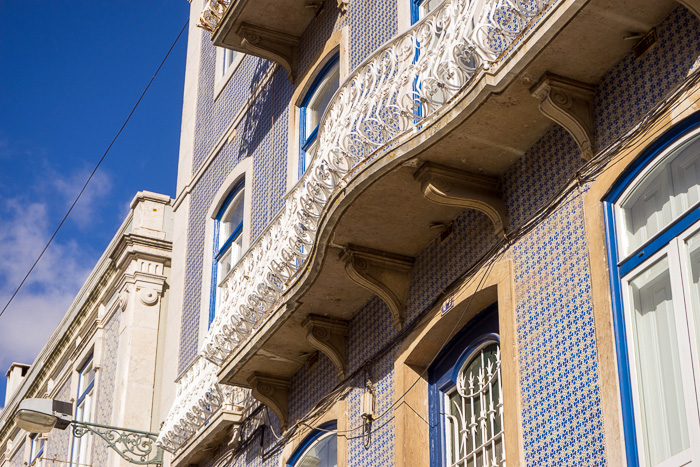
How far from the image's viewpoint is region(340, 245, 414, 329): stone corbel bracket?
8914 millimetres

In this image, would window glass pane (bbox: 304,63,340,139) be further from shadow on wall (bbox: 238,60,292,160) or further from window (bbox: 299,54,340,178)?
shadow on wall (bbox: 238,60,292,160)

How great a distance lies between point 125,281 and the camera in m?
16.4

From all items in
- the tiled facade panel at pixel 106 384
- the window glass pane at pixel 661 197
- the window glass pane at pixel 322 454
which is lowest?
the window glass pane at pixel 322 454

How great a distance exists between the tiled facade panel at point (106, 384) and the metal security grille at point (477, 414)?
852cm

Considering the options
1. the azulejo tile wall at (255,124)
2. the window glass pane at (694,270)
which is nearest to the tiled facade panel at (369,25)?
the azulejo tile wall at (255,124)

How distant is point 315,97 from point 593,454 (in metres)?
6.31

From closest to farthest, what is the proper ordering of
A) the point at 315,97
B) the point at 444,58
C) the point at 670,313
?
the point at 670,313 → the point at 444,58 → the point at 315,97

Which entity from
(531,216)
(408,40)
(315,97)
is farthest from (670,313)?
(315,97)

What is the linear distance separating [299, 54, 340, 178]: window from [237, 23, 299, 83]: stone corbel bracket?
51cm

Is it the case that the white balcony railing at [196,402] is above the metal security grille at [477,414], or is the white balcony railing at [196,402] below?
above

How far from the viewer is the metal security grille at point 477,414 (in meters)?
7.73

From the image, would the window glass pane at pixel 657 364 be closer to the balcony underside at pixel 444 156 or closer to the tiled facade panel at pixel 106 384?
the balcony underside at pixel 444 156

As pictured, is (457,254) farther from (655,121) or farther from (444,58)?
(655,121)

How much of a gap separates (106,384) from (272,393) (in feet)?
22.1
